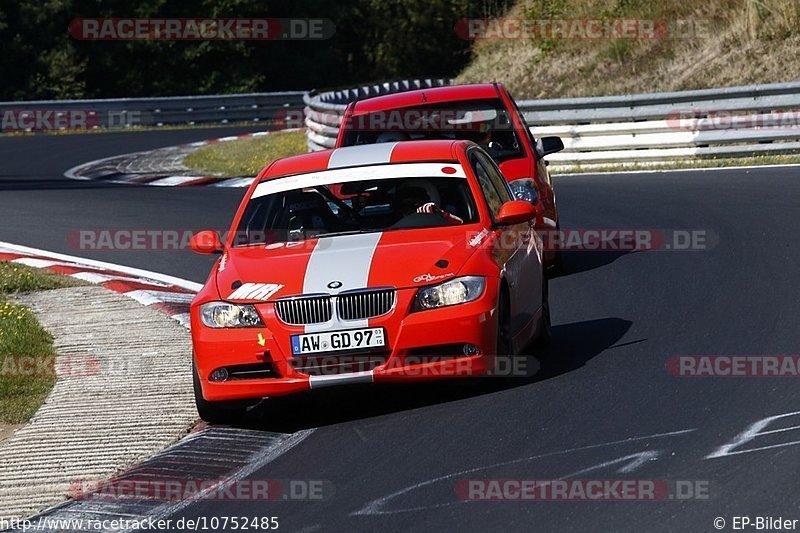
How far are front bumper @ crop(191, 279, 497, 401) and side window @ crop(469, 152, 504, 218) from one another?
51.5 inches

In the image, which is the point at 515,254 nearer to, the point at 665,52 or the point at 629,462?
the point at 629,462

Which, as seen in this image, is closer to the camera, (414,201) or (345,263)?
(345,263)

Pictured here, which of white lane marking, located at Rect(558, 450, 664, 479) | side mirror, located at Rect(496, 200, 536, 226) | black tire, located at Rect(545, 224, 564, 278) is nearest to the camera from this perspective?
white lane marking, located at Rect(558, 450, 664, 479)

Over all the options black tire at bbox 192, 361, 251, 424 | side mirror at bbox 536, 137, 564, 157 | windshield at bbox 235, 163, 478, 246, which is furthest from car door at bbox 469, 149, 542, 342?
side mirror at bbox 536, 137, 564, 157

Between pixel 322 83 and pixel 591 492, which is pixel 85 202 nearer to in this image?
pixel 591 492

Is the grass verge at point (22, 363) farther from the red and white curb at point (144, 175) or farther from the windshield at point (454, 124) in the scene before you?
the red and white curb at point (144, 175)

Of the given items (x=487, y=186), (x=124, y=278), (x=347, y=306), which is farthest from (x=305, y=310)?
(x=124, y=278)

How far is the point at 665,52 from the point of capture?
27859 mm

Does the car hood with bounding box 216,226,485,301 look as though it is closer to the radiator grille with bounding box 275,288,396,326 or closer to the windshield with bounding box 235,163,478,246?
the radiator grille with bounding box 275,288,396,326

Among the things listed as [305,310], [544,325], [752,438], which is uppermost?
[305,310]

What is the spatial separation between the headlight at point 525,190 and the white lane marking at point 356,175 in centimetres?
297

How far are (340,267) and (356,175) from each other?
1376 millimetres

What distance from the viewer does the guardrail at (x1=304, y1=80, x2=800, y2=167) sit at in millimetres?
20453

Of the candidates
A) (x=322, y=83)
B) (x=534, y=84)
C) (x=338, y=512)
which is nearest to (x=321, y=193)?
(x=338, y=512)
